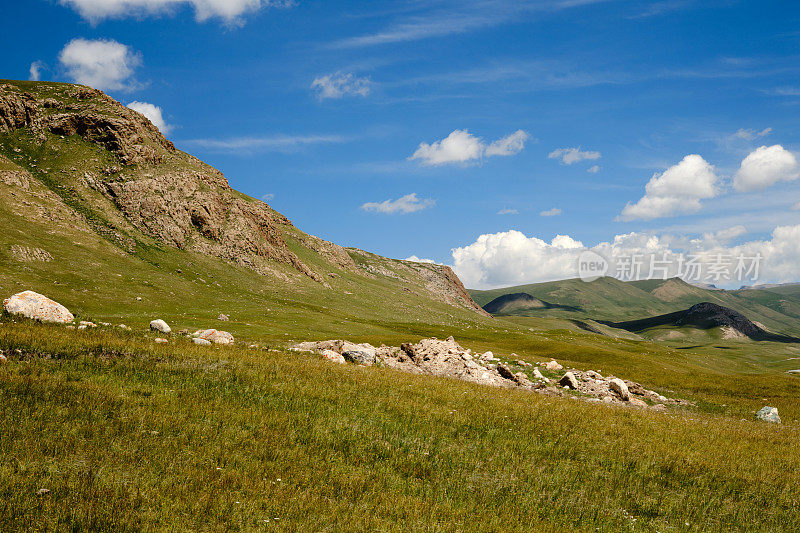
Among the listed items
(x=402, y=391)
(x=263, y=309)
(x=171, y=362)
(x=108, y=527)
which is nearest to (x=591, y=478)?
(x=402, y=391)

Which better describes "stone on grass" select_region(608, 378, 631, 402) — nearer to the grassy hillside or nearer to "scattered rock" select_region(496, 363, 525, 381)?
"scattered rock" select_region(496, 363, 525, 381)

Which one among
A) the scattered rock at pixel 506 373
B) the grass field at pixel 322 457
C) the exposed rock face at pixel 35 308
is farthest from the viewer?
the scattered rock at pixel 506 373

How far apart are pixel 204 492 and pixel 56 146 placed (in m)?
143

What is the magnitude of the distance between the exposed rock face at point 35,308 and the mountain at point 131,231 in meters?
36.3

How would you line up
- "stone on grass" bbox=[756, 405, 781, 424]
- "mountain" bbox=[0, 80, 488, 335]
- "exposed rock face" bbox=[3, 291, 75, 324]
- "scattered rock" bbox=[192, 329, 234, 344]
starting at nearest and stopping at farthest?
"exposed rock face" bbox=[3, 291, 75, 324] < "scattered rock" bbox=[192, 329, 234, 344] < "stone on grass" bbox=[756, 405, 781, 424] < "mountain" bbox=[0, 80, 488, 335]

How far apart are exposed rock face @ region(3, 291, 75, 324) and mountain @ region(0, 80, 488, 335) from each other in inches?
1429

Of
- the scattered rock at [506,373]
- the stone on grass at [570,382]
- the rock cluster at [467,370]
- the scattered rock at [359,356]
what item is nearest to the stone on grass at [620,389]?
the rock cluster at [467,370]

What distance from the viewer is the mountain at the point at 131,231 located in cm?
7481

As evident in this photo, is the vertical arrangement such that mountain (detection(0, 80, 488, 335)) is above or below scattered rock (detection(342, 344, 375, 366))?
above

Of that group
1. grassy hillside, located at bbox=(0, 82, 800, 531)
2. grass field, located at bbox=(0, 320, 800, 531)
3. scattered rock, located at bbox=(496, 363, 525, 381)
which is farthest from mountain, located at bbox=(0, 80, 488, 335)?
grass field, located at bbox=(0, 320, 800, 531)

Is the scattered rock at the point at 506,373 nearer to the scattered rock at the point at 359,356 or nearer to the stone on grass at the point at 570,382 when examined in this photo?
the stone on grass at the point at 570,382

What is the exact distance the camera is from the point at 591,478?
39.8 ft

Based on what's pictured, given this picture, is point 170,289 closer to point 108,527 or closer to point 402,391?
point 402,391

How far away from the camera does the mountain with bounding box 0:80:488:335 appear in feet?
245
